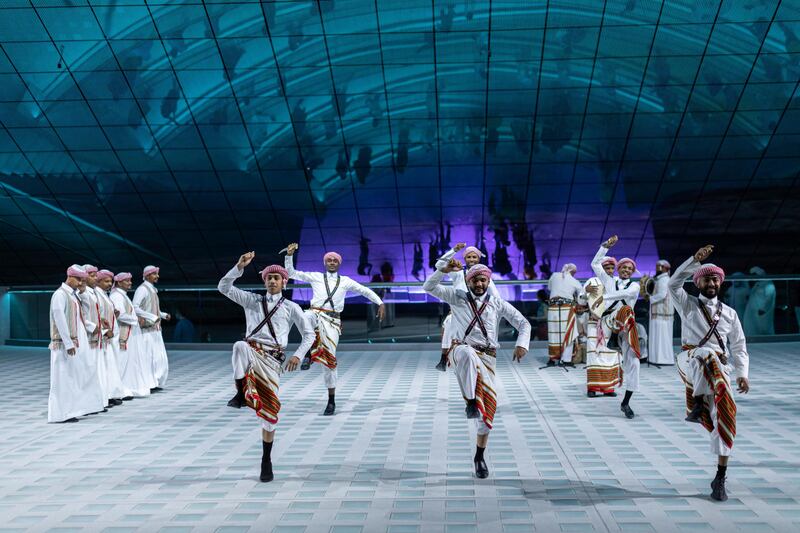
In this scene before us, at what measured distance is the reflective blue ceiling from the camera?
1867 centimetres

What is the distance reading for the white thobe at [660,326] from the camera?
14.6 m

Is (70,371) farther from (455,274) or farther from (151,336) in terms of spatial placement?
(455,274)

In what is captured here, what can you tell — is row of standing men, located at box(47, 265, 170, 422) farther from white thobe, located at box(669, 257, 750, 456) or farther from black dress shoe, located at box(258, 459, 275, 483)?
white thobe, located at box(669, 257, 750, 456)

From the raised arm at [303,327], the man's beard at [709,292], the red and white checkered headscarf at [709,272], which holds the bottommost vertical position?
the raised arm at [303,327]

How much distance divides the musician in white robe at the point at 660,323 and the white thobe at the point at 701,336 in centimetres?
809

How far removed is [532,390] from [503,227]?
1406cm

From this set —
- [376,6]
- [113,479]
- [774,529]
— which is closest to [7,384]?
[113,479]

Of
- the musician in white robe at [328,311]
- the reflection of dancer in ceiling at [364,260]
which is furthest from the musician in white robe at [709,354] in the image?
the reflection of dancer in ceiling at [364,260]

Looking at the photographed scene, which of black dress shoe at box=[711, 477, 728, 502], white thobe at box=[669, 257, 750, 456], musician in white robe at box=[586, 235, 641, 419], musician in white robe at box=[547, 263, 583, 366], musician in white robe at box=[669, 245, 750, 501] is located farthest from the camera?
musician in white robe at box=[547, 263, 583, 366]

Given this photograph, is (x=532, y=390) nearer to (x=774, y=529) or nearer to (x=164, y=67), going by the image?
(x=774, y=529)

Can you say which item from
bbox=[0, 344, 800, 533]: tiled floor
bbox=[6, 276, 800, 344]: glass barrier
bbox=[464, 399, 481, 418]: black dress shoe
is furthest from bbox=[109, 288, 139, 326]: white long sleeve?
bbox=[464, 399, 481, 418]: black dress shoe

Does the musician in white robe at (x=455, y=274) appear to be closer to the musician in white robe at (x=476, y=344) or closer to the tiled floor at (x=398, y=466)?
the musician in white robe at (x=476, y=344)

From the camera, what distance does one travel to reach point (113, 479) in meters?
6.80

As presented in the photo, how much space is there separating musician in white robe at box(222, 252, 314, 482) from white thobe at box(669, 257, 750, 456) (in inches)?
121
